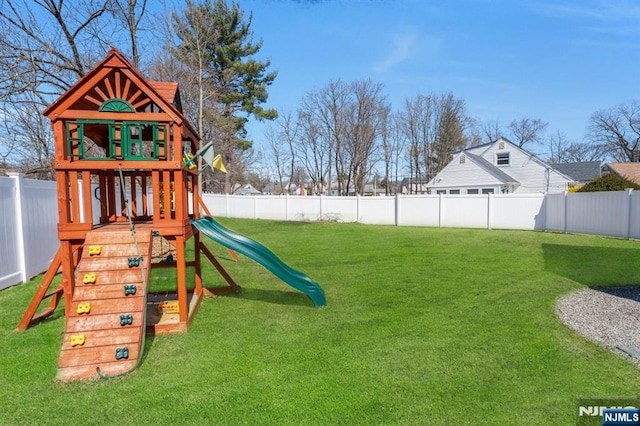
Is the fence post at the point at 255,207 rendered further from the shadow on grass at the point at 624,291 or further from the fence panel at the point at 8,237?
the shadow on grass at the point at 624,291

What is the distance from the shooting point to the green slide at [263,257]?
187 inches

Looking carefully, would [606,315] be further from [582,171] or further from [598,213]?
[582,171]

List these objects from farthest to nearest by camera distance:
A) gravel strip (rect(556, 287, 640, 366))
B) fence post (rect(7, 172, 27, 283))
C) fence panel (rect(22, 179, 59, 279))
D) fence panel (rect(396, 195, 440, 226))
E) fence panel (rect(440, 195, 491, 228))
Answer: fence panel (rect(396, 195, 440, 226)) → fence panel (rect(440, 195, 491, 228)) → fence panel (rect(22, 179, 59, 279)) → fence post (rect(7, 172, 27, 283)) → gravel strip (rect(556, 287, 640, 366))

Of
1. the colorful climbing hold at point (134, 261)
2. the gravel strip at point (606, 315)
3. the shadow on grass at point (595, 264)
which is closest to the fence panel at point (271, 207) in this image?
the shadow on grass at point (595, 264)

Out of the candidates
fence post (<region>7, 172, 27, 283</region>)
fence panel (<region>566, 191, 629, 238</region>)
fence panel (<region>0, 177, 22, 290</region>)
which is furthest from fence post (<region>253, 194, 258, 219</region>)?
fence panel (<region>0, 177, 22, 290</region>)

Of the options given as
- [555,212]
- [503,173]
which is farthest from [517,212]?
[503,173]

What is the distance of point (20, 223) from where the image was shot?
21.2ft

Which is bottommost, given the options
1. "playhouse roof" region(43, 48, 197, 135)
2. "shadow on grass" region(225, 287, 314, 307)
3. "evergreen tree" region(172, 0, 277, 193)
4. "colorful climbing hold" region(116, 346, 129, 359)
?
"shadow on grass" region(225, 287, 314, 307)

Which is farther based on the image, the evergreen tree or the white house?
the white house

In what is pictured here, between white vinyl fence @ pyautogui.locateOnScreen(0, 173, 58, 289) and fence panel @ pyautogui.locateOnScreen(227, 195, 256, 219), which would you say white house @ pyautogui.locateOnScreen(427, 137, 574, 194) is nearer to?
fence panel @ pyautogui.locateOnScreen(227, 195, 256, 219)

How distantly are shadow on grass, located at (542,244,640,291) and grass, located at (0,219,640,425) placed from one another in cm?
29

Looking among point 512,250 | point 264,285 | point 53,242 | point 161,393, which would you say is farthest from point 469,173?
point 161,393

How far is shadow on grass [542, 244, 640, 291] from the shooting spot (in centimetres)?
640

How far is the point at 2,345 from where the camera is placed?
149 inches
